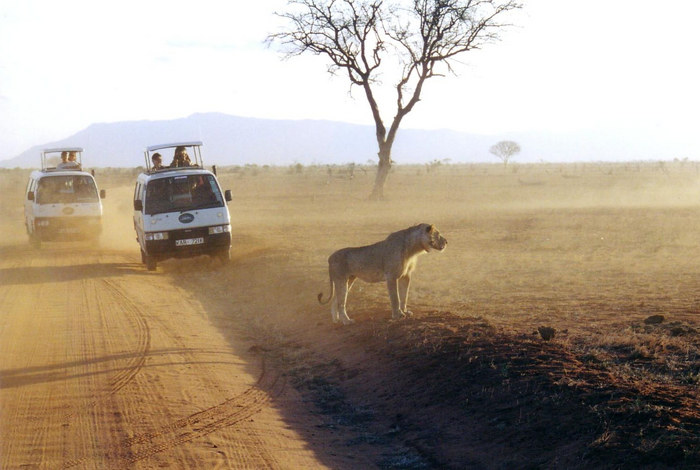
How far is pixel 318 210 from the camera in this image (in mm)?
39531

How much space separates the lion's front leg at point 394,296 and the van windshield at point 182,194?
8.71 meters

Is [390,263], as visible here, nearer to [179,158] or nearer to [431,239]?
[431,239]

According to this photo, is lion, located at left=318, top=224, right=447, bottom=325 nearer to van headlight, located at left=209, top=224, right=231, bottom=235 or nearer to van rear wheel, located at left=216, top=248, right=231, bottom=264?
van headlight, located at left=209, top=224, right=231, bottom=235

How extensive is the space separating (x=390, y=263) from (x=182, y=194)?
9137 mm

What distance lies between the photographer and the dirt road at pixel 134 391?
6.81 meters

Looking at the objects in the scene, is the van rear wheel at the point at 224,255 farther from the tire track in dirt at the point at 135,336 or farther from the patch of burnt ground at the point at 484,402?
the patch of burnt ground at the point at 484,402

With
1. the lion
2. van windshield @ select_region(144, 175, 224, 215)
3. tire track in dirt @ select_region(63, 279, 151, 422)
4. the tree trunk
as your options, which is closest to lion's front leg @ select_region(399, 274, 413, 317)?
the lion

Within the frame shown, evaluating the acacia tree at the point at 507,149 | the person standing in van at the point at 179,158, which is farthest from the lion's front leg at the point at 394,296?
the acacia tree at the point at 507,149

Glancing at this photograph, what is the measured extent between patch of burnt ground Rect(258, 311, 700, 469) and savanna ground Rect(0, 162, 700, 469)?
0.02 meters

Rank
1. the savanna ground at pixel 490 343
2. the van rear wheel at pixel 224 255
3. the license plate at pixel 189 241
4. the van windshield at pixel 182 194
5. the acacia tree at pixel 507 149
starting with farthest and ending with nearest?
the acacia tree at pixel 507 149
the van rear wheel at pixel 224 255
the van windshield at pixel 182 194
the license plate at pixel 189 241
the savanna ground at pixel 490 343

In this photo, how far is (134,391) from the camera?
858 cm

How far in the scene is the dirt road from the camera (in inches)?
268

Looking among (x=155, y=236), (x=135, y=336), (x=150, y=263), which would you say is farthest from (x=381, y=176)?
(x=135, y=336)

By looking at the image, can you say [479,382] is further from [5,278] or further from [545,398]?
[5,278]
